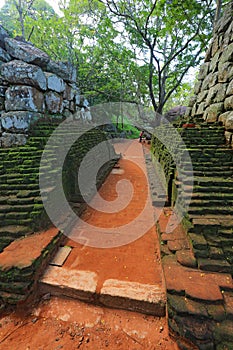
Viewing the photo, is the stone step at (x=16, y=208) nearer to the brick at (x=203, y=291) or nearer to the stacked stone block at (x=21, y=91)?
the stacked stone block at (x=21, y=91)

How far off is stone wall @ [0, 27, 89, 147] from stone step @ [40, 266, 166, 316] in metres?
3.50

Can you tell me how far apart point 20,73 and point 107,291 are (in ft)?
18.5

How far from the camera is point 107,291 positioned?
2254 mm

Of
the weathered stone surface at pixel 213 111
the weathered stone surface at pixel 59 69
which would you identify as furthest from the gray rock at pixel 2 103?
the weathered stone surface at pixel 213 111

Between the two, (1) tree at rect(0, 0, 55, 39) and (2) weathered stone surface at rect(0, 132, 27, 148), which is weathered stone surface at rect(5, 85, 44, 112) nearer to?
(2) weathered stone surface at rect(0, 132, 27, 148)

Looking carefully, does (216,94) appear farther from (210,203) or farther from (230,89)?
(210,203)

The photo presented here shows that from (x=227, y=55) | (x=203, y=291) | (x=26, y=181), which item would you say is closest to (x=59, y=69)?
(x=26, y=181)

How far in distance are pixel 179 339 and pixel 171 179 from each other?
113 inches

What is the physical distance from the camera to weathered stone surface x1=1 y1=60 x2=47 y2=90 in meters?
4.77

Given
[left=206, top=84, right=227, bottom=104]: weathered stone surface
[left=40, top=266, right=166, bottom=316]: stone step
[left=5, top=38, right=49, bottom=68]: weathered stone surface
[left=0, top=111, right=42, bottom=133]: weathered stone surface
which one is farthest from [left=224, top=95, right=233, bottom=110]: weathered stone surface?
[left=5, top=38, right=49, bottom=68]: weathered stone surface

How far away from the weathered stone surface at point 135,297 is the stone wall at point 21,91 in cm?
404

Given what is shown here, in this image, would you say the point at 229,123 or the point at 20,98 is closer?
the point at 229,123

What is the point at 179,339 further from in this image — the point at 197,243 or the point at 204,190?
the point at 204,190

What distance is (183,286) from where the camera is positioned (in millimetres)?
2078
